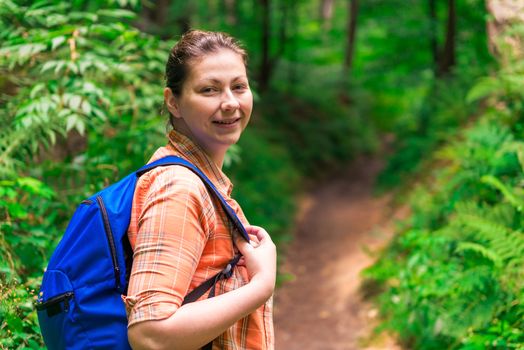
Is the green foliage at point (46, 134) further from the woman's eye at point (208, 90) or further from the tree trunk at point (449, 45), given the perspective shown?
the tree trunk at point (449, 45)

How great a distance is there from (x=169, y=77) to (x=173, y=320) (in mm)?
871

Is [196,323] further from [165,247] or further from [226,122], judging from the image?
[226,122]

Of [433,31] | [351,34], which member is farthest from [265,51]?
[351,34]

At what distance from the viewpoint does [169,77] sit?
6.36 feet

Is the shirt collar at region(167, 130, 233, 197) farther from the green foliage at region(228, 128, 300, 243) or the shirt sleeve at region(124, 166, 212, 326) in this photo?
the green foliage at region(228, 128, 300, 243)

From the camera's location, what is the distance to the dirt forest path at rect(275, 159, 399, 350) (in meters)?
6.68

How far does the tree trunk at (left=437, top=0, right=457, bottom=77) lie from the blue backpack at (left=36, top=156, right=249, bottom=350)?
12105mm

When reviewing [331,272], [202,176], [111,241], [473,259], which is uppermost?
[202,176]

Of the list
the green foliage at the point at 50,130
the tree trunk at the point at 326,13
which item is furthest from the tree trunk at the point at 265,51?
the tree trunk at the point at 326,13

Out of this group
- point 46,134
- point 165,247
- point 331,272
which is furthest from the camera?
point 331,272

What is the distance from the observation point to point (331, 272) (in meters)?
8.85

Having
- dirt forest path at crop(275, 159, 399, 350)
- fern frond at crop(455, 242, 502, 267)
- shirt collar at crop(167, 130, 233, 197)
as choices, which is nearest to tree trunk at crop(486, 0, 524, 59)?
dirt forest path at crop(275, 159, 399, 350)

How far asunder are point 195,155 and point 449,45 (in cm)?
1243

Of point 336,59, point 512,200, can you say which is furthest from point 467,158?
point 336,59
